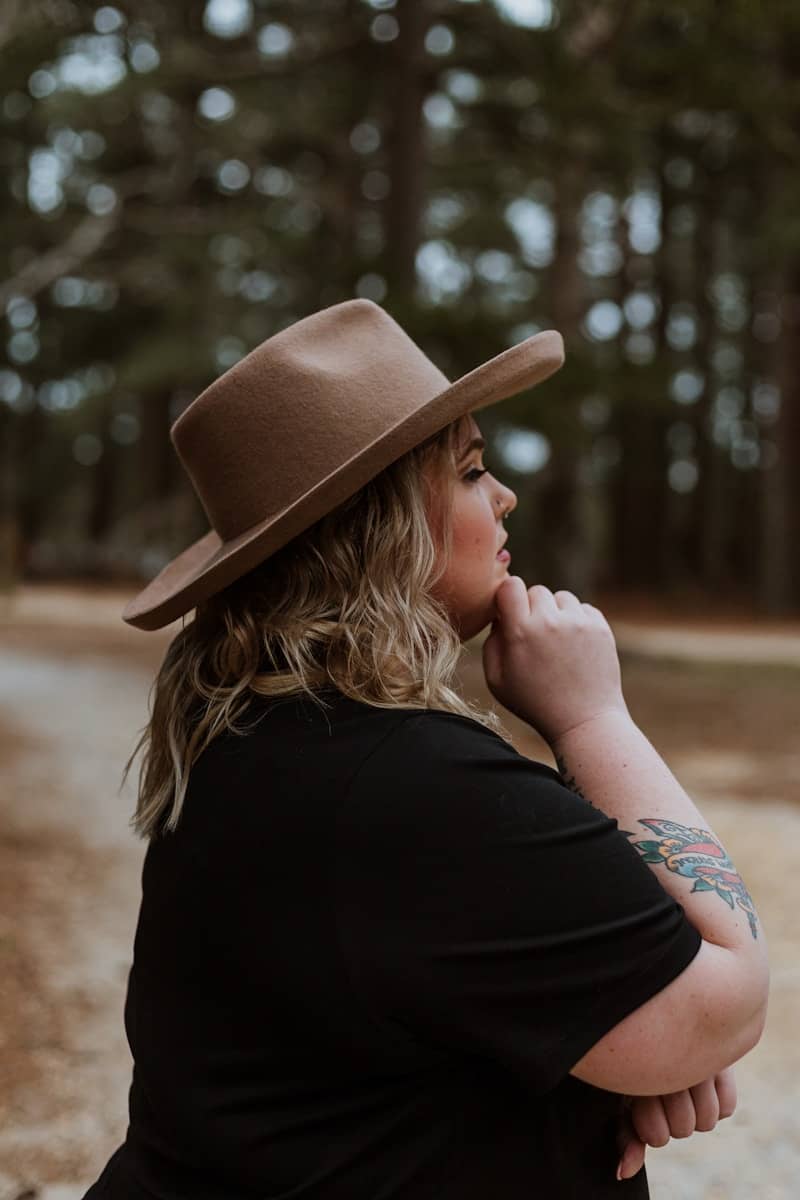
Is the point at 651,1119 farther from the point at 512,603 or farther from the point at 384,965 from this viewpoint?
the point at 512,603

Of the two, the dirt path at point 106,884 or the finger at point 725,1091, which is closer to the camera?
the finger at point 725,1091

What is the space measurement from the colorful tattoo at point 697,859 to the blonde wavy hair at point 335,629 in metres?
0.23

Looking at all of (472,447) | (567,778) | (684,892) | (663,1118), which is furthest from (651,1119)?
(472,447)

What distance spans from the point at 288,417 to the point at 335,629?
0.34 meters

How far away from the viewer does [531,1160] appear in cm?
146

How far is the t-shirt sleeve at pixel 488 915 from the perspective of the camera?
1283 mm

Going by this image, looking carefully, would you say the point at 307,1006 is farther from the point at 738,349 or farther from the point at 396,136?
the point at 738,349

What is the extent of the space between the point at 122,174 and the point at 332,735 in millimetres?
23856

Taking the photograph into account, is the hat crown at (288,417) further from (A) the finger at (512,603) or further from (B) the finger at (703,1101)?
(B) the finger at (703,1101)

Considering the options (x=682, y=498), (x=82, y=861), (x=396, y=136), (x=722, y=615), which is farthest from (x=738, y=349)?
(x=82, y=861)

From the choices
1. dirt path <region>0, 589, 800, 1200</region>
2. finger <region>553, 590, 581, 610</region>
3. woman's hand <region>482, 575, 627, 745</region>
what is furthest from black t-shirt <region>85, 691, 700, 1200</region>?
dirt path <region>0, 589, 800, 1200</region>

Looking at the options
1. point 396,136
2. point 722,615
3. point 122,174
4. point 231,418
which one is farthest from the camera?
point 122,174

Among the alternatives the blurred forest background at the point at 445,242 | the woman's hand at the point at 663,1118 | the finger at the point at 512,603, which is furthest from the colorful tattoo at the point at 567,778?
the blurred forest background at the point at 445,242

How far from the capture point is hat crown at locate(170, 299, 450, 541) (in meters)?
1.68
